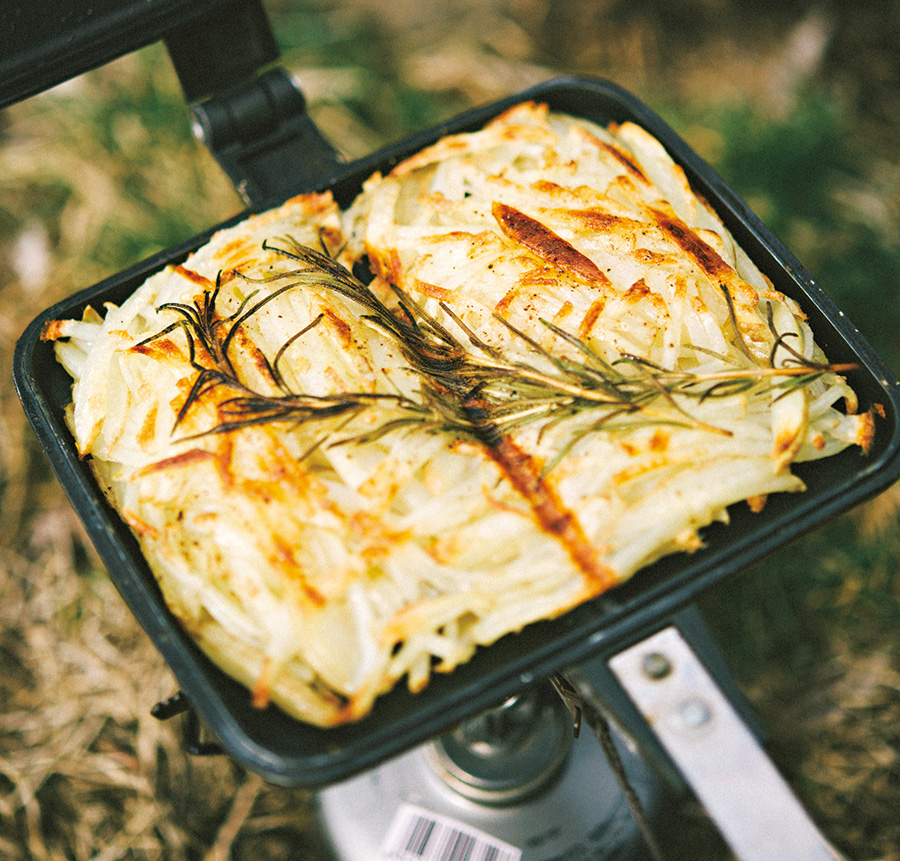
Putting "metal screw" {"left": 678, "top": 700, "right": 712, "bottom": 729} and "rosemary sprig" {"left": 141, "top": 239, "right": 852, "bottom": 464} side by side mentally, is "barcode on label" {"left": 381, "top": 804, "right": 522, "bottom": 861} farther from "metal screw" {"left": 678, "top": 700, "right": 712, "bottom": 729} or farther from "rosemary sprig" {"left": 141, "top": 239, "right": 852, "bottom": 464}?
"rosemary sprig" {"left": 141, "top": 239, "right": 852, "bottom": 464}

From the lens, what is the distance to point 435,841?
2119mm

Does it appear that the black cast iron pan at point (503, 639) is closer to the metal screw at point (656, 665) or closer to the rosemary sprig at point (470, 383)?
the rosemary sprig at point (470, 383)

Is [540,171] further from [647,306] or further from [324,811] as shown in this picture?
[324,811]

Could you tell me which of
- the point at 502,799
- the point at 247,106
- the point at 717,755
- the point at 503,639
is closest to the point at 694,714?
the point at 717,755

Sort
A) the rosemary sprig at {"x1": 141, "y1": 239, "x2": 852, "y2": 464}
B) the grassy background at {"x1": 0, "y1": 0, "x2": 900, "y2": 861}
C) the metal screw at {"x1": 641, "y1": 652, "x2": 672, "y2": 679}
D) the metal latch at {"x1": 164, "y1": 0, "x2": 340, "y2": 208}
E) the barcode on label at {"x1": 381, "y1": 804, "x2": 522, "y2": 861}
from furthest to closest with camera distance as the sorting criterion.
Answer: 1. the grassy background at {"x1": 0, "y1": 0, "x2": 900, "y2": 861}
2. the barcode on label at {"x1": 381, "y1": 804, "x2": 522, "y2": 861}
3. the metal latch at {"x1": 164, "y1": 0, "x2": 340, "y2": 208}
4. the metal screw at {"x1": 641, "y1": 652, "x2": 672, "y2": 679}
5. the rosemary sprig at {"x1": 141, "y1": 239, "x2": 852, "y2": 464}

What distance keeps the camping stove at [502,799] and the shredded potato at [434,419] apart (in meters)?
0.93

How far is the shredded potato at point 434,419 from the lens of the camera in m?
1.31

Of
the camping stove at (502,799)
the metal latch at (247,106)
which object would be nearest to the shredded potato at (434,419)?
the metal latch at (247,106)

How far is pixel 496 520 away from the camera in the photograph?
1.35 m

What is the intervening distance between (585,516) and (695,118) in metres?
3.24

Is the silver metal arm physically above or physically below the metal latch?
below

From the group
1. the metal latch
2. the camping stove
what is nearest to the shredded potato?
the metal latch

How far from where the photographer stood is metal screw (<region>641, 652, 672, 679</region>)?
1739mm

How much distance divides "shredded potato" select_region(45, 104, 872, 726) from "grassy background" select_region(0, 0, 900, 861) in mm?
1665
